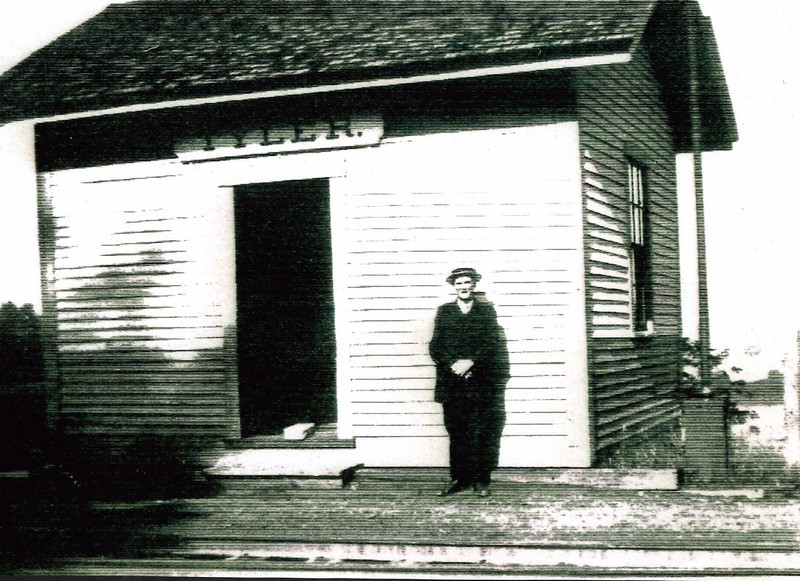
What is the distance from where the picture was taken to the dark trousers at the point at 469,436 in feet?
22.1

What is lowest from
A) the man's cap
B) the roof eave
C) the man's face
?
the man's face

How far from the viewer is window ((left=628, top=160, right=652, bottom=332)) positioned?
8.39m

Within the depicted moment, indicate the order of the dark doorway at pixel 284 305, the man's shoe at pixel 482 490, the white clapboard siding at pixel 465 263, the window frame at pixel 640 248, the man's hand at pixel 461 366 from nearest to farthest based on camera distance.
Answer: the man's shoe at pixel 482 490 < the man's hand at pixel 461 366 < the white clapboard siding at pixel 465 263 < the dark doorway at pixel 284 305 < the window frame at pixel 640 248

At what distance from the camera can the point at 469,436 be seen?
673 centimetres

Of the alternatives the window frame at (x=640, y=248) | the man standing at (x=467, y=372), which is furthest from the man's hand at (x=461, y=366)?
the window frame at (x=640, y=248)

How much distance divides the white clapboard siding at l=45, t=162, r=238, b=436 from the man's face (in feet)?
6.65

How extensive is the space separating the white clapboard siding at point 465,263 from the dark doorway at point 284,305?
1.13m

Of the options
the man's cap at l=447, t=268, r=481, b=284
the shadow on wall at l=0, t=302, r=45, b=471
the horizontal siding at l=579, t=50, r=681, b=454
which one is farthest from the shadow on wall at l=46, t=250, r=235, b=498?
the horizontal siding at l=579, t=50, r=681, b=454

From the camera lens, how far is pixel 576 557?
533 cm

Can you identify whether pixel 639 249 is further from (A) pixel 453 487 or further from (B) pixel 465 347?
(A) pixel 453 487

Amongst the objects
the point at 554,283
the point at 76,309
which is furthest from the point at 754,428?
the point at 76,309

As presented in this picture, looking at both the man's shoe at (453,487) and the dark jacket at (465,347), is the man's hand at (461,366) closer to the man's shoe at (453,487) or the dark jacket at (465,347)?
the dark jacket at (465,347)

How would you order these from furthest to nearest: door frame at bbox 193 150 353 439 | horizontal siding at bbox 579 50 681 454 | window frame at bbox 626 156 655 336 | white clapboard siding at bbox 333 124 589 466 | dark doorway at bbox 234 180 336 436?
window frame at bbox 626 156 655 336 < dark doorway at bbox 234 180 336 436 < door frame at bbox 193 150 353 439 < horizontal siding at bbox 579 50 681 454 < white clapboard siding at bbox 333 124 589 466

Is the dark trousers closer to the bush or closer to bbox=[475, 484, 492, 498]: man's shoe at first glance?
bbox=[475, 484, 492, 498]: man's shoe
